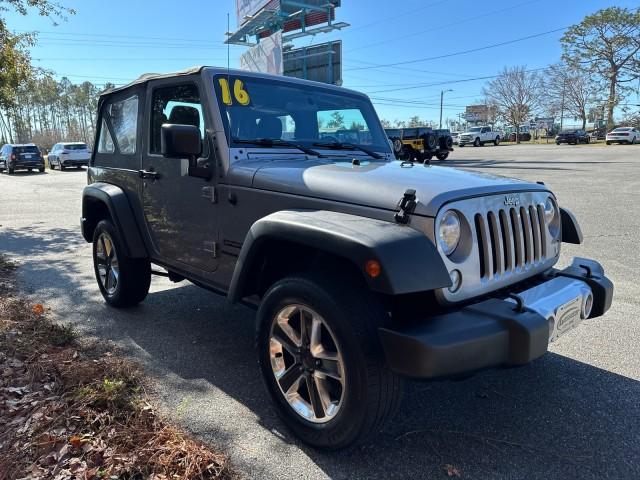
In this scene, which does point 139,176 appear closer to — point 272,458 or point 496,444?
point 272,458

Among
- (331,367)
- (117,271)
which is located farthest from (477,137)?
(331,367)

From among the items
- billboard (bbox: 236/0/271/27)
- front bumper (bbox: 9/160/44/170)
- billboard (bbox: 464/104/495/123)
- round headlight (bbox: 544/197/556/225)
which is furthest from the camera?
billboard (bbox: 464/104/495/123)

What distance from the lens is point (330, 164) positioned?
312cm

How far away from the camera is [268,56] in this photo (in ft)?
66.6

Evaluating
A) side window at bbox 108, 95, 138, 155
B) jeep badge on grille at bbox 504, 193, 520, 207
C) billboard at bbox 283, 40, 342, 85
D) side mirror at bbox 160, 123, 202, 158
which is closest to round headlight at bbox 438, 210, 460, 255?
jeep badge on grille at bbox 504, 193, 520, 207

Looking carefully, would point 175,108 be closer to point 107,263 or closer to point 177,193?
point 177,193

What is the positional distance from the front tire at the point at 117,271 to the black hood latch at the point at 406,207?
9.32 ft

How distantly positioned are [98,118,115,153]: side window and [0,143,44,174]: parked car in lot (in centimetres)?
2598

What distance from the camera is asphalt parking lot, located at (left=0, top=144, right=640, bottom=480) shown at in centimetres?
246

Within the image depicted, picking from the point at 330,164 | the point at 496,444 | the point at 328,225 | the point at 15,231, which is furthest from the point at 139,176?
the point at 15,231

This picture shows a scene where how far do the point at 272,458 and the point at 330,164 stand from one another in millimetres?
1703

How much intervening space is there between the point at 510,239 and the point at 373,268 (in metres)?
0.91

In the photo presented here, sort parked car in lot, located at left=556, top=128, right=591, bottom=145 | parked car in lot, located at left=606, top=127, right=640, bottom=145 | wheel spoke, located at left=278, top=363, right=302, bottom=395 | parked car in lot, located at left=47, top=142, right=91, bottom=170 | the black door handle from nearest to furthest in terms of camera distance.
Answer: wheel spoke, located at left=278, top=363, right=302, bottom=395
the black door handle
parked car in lot, located at left=47, top=142, right=91, bottom=170
parked car in lot, located at left=606, top=127, right=640, bottom=145
parked car in lot, located at left=556, top=128, right=591, bottom=145

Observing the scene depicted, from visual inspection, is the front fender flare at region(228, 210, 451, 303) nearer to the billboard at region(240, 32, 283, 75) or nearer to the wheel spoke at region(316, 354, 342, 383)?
the wheel spoke at region(316, 354, 342, 383)
